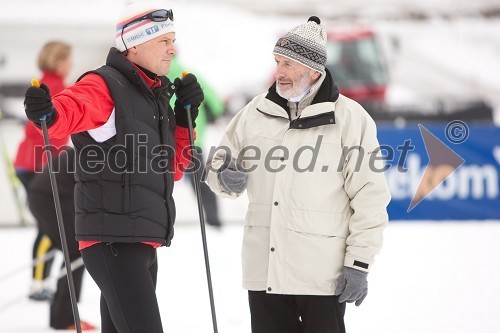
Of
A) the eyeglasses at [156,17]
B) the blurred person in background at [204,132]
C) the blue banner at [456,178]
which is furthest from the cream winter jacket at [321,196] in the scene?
the blue banner at [456,178]

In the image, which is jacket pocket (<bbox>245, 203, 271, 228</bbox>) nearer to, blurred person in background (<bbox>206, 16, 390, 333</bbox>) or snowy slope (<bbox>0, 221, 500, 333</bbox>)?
blurred person in background (<bbox>206, 16, 390, 333</bbox>)

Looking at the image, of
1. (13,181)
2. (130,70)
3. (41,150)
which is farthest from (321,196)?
(13,181)

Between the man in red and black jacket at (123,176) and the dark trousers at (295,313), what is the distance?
437 mm

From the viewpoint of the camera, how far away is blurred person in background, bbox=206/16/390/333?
303 cm

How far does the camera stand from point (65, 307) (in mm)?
4812

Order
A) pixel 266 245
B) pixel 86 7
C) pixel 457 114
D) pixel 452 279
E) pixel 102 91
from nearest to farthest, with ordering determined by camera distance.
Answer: pixel 102 91 < pixel 266 245 < pixel 452 279 < pixel 457 114 < pixel 86 7

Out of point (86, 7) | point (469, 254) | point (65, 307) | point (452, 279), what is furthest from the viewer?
point (86, 7)

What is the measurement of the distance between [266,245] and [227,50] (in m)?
6.63

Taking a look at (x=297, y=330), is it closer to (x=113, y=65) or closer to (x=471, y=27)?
(x=113, y=65)

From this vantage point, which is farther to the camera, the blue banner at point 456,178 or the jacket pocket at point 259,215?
the blue banner at point 456,178

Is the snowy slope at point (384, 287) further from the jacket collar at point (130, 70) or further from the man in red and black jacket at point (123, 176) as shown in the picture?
the jacket collar at point (130, 70)

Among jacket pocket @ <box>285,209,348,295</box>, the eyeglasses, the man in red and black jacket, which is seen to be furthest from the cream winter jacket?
the eyeglasses

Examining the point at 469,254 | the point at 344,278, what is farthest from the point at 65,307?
the point at 469,254

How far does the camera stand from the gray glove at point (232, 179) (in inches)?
123
